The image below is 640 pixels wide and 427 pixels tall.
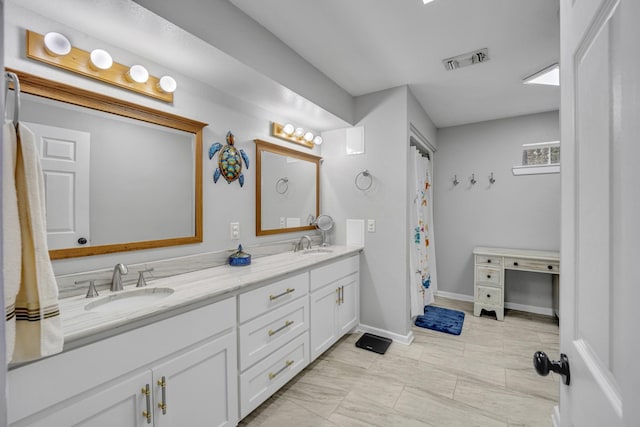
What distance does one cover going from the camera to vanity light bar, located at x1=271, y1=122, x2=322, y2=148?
8.20 ft

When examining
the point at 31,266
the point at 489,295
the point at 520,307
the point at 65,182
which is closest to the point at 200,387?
the point at 31,266

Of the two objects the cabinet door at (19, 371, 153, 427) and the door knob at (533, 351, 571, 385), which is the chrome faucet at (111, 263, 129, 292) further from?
the door knob at (533, 351, 571, 385)

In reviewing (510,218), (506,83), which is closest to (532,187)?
(510,218)

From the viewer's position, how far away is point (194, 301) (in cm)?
127

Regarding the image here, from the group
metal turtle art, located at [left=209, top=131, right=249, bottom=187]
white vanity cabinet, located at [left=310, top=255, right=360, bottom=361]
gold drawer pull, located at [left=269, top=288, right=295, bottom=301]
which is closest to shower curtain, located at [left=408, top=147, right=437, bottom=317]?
Result: white vanity cabinet, located at [left=310, top=255, right=360, bottom=361]

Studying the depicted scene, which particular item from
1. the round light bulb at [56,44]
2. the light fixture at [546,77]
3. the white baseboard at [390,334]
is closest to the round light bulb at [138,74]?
the round light bulb at [56,44]

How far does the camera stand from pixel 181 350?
123cm

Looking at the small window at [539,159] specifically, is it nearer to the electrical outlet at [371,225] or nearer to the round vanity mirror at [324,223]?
the electrical outlet at [371,225]

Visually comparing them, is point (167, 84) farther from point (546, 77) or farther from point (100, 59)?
point (546, 77)

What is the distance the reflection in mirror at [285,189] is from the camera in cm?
238

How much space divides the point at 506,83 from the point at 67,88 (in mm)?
3341

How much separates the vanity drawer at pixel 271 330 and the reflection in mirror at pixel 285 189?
0.76 m

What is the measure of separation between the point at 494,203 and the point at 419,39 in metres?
2.59

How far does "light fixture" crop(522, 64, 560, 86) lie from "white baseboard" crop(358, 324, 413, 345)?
8.63 feet
